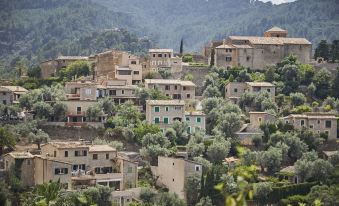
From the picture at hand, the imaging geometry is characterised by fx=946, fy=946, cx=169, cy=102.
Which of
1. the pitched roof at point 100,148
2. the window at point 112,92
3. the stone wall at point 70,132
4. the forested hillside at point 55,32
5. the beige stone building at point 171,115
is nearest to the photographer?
the pitched roof at point 100,148

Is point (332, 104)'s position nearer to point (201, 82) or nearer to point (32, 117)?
point (201, 82)

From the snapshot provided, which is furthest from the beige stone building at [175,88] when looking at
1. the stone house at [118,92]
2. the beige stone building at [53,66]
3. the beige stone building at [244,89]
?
the beige stone building at [53,66]

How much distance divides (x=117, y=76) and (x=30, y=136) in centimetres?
1251

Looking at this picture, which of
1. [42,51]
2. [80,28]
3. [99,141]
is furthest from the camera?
[80,28]

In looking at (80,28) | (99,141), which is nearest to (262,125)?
(99,141)

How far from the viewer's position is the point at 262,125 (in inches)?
2274

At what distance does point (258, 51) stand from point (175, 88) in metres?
10.0

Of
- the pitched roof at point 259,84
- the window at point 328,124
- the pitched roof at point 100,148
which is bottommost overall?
the pitched roof at point 100,148

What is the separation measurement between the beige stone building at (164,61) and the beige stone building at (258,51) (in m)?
2.91

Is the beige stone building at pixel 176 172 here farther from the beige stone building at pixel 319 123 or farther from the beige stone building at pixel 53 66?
the beige stone building at pixel 53 66

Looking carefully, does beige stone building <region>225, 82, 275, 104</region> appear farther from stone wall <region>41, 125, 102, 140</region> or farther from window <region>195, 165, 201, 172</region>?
window <region>195, 165, 201, 172</region>

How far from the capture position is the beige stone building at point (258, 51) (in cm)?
7006

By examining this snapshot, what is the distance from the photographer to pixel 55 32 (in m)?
170

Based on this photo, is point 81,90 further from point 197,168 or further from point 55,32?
point 55,32
